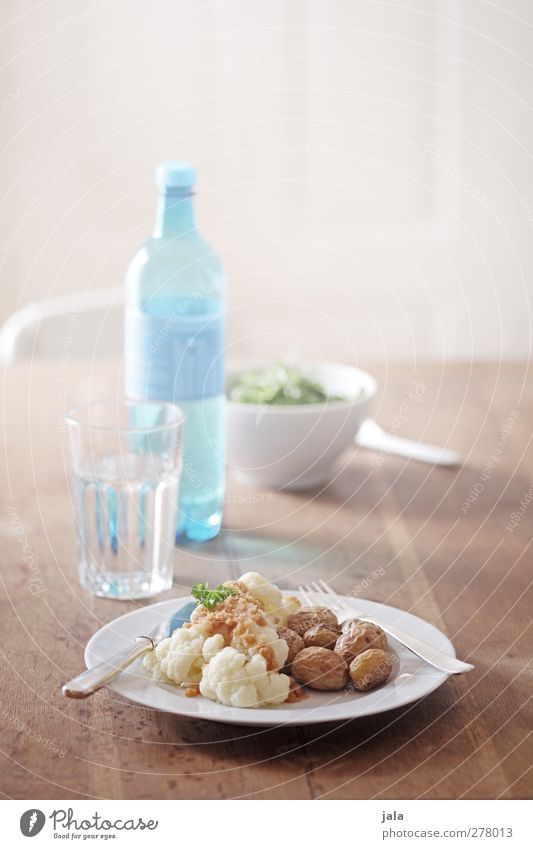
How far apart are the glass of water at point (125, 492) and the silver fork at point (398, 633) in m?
0.16

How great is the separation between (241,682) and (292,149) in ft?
7.69

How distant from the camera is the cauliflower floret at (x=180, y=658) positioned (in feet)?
2.37

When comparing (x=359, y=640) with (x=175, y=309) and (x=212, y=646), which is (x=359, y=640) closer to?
(x=212, y=646)

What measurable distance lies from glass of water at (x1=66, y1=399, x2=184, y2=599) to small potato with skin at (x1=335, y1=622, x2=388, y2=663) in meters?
0.27

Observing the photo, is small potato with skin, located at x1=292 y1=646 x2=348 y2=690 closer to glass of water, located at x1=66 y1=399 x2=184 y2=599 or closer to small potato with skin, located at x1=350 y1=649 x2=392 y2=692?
small potato with skin, located at x1=350 y1=649 x2=392 y2=692

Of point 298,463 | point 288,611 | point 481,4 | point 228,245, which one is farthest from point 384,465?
point 481,4

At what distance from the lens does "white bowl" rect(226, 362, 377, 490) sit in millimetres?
1203

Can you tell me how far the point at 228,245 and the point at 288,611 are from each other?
2249mm

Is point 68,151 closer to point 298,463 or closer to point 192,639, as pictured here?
point 298,463

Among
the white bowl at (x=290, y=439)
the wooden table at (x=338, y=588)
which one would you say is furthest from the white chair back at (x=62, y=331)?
the white bowl at (x=290, y=439)

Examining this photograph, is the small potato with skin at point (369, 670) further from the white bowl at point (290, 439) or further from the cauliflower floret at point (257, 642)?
the white bowl at point (290, 439)

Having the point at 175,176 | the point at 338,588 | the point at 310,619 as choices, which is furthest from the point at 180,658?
the point at 175,176

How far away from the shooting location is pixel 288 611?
0.81 m

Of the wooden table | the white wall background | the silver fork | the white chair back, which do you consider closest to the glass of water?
the wooden table
